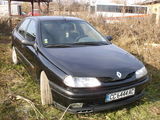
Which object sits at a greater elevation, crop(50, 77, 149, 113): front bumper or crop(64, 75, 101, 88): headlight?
crop(64, 75, 101, 88): headlight

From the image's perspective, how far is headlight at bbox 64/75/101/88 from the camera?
262 centimetres

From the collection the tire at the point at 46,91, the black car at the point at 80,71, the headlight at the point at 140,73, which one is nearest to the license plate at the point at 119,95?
the black car at the point at 80,71

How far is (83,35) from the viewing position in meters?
4.07

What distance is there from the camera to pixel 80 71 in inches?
107

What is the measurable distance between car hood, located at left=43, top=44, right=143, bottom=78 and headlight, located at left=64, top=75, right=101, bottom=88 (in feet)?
0.18

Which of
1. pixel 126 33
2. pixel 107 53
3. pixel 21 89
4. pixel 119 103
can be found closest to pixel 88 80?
pixel 119 103

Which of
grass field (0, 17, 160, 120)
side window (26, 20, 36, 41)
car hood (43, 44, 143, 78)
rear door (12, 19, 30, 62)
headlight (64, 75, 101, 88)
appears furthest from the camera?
rear door (12, 19, 30, 62)

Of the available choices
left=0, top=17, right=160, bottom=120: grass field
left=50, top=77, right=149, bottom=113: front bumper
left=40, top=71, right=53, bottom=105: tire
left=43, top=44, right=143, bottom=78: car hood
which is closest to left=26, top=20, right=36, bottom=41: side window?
left=43, top=44, right=143, bottom=78: car hood

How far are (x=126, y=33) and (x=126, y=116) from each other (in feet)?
19.1

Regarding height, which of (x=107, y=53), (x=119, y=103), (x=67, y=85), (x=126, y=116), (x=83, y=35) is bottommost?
(x=126, y=116)

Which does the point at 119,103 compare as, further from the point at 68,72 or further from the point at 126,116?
the point at 68,72

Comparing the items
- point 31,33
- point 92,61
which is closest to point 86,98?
point 92,61

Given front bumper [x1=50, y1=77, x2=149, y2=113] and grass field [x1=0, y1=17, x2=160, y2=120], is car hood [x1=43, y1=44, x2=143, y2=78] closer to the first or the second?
front bumper [x1=50, y1=77, x2=149, y2=113]

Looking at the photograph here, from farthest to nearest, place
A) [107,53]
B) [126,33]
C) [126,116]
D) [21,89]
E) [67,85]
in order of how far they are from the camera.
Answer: [126,33]
[21,89]
[107,53]
[126,116]
[67,85]
